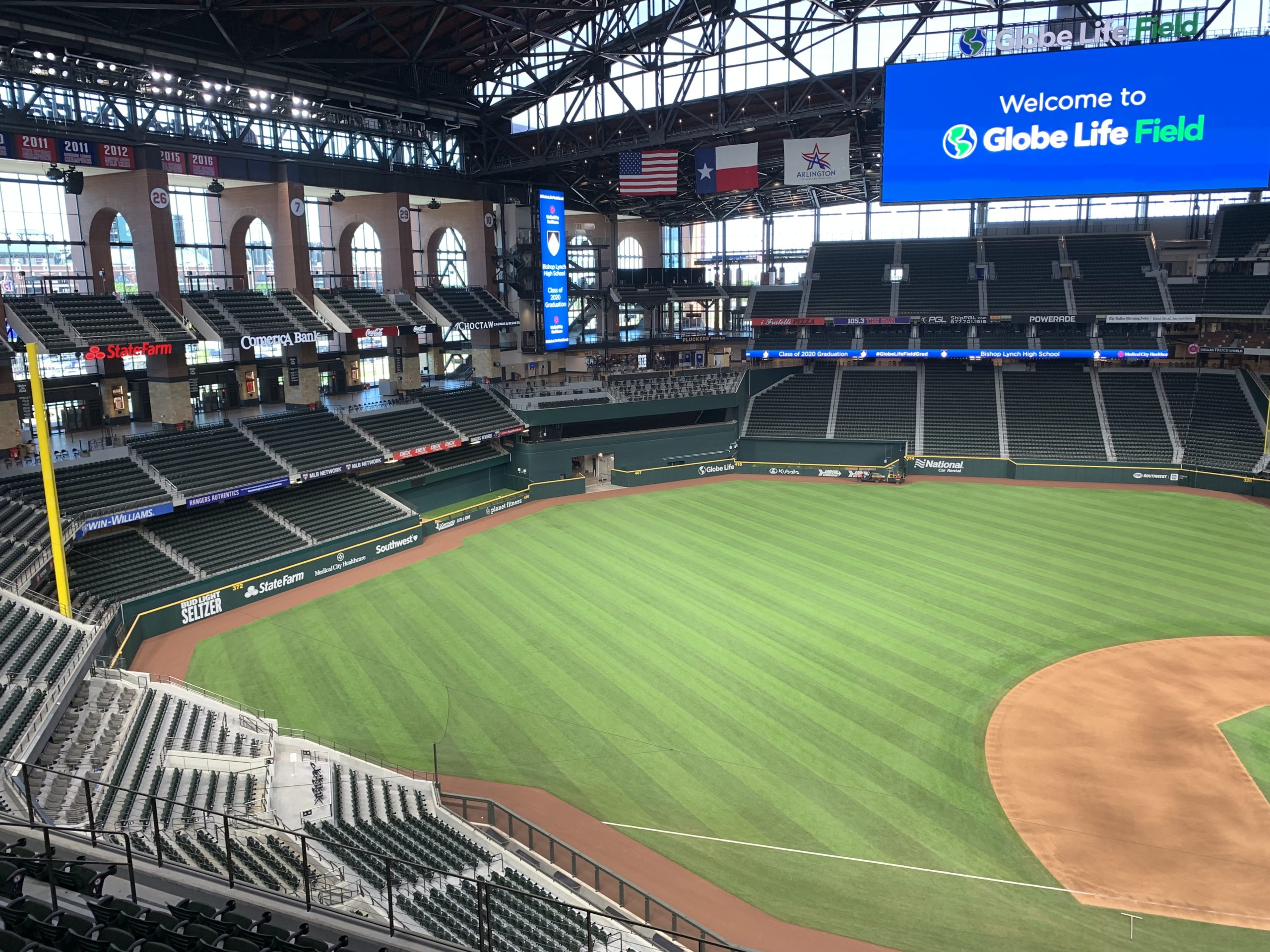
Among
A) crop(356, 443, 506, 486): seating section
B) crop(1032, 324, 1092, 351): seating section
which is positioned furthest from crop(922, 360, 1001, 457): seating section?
crop(356, 443, 506, 486): seating section

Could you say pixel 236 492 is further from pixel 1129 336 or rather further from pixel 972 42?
pixel 1129 336

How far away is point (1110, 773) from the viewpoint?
1830 cm

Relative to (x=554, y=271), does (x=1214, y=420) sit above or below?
below

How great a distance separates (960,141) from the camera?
37188 mm

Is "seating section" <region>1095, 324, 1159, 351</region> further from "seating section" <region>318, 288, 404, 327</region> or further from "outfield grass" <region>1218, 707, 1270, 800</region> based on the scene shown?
"seating section" <region>318, 288, 404, 327</region>

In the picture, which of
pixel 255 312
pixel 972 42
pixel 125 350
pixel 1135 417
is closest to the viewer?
pixel 125 350

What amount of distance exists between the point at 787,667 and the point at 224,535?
20148 mm

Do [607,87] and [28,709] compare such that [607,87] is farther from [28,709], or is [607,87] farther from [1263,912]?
[1263,912]

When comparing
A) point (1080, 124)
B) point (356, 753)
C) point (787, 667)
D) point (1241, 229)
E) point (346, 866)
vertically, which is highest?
point (1080, 124)

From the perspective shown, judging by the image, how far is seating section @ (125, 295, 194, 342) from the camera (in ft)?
102

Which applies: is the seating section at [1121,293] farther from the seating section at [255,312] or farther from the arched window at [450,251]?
the seating section at [255,312]

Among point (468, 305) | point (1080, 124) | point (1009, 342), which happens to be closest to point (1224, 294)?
point (1009, 342)

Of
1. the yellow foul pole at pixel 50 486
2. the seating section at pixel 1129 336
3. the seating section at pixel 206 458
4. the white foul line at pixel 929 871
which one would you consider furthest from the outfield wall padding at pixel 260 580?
the seating section at pixel 1129 336

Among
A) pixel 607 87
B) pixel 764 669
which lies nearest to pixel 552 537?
pixel 764 669
